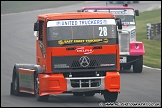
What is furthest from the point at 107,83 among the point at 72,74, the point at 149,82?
the point at 149,82

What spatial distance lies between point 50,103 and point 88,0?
66538 millimetres

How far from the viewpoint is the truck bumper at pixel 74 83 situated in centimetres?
1697

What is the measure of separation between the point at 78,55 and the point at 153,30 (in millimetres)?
26633

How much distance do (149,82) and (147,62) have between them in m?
7.38

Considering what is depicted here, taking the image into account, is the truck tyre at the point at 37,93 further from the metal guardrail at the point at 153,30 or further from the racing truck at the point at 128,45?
the metal guardrail at the point at 153,30

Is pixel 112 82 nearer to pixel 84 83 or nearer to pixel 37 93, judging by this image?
pixel 84 83

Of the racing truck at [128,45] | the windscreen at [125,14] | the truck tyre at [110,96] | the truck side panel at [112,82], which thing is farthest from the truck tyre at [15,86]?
the windscreen at [125,14]

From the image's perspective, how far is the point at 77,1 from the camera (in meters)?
80.8

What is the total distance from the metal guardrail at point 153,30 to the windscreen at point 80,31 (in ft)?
83.6

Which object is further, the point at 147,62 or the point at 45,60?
the point at 147,62

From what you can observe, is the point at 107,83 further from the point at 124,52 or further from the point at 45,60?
the point at 124,52

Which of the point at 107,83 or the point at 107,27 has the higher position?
the point at 107,27

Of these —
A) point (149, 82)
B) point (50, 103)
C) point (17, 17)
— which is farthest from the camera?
point (17, 17)

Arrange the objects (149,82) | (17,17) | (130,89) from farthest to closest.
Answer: (17,17) → (149,82) → (130,89)
